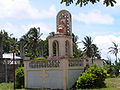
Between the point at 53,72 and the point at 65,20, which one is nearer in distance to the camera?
the point at 53,72

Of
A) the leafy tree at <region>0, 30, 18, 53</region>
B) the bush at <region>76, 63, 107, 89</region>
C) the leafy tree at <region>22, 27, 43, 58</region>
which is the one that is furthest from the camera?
the leafy tree at <region>0, 30, 18, 53</region>

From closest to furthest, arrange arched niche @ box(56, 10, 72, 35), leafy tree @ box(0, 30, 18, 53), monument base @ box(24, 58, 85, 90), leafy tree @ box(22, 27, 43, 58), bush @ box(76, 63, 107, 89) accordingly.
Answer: bush @ box(76, 63, 107, 89) → monument base @ box(24, 58, 85, 90) → arched niche @ box(56, 10, 72, 35) → leafy tree @ box(22, 27, 43, 58) → leafy tree @ box(0, 30, 18, 53)

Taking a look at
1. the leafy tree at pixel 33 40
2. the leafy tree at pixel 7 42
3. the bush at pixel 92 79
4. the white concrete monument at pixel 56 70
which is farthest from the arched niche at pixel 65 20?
the leafy tree at pixel 7 42

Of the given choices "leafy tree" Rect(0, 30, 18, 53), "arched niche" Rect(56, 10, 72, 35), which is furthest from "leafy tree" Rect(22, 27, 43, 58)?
"arched niche" Rect(56, 10, 72, 35)

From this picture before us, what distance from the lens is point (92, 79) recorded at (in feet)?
48.8

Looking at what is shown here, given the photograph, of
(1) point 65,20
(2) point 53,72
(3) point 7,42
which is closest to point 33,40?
(3) point 7,42

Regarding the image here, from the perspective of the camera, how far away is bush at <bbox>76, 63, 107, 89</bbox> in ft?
49.0

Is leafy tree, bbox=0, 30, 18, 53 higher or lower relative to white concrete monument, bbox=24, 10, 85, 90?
higher

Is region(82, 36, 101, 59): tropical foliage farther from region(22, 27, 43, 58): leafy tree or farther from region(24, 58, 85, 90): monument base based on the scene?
region(24, 58, 85, 90): monument base

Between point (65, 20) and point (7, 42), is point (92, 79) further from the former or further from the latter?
point (7, 42)

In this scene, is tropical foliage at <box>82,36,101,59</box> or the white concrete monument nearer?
the white concrete monument

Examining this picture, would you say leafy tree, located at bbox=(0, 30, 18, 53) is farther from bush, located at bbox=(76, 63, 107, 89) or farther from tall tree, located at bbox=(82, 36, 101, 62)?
bush, located at bbox=(76, 63, 107, 89)

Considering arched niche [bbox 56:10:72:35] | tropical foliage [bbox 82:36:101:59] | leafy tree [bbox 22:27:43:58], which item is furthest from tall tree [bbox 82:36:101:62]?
arched niche [bbox 56:10:72:35]

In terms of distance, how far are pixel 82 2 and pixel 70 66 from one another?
10.6m
